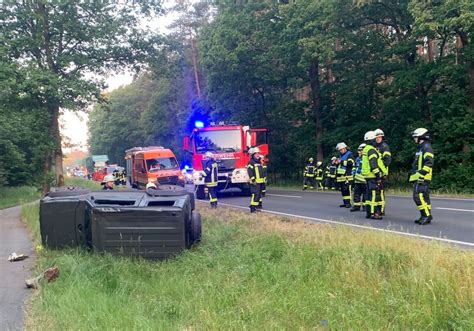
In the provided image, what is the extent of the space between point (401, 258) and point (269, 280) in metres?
1.68

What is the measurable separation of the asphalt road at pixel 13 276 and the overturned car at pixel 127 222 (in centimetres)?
90

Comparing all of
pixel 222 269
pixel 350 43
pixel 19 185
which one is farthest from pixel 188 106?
pixel 222 269

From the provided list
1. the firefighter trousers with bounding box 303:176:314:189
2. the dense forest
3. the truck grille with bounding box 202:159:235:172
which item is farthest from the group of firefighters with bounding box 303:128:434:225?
the firefighter trousers with bounding box 303:176:314:189

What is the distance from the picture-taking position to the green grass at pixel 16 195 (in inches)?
1002

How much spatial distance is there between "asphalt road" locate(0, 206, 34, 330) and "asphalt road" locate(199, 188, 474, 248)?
6.21m

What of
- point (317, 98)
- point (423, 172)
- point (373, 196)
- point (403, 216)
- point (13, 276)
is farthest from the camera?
point (317, 98)

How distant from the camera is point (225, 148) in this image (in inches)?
734

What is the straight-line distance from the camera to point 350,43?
24.6 metres

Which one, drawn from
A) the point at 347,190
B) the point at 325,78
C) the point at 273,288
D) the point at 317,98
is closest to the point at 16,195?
the point at 317,98

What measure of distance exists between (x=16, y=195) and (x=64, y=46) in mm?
13377

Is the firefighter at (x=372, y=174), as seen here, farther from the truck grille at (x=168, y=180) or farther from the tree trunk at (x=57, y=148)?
the tree trunk at (x=57, y=148)

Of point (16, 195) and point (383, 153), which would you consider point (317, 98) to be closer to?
point (383, 153)

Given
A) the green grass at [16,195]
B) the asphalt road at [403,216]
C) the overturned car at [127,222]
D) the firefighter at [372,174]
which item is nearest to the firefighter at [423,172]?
the asphalt road at [403,216]

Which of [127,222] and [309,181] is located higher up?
[127,222]
